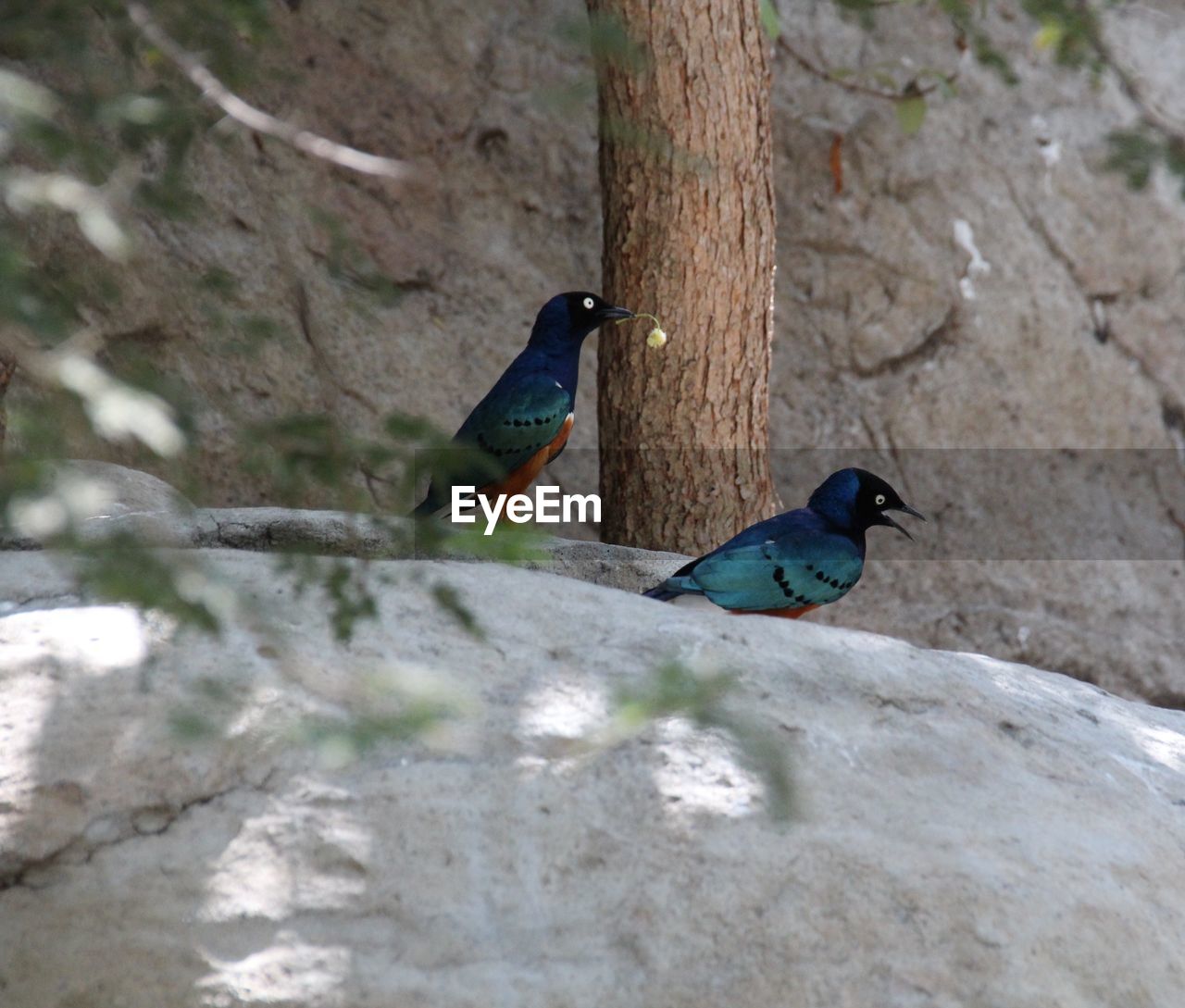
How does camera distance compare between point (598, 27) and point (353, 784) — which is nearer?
point (598, 27)

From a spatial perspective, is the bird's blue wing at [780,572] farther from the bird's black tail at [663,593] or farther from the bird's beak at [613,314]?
the bird's beak at [613,314]

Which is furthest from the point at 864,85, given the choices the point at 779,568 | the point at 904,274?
the point at 779,568

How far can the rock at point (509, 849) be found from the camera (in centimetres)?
278

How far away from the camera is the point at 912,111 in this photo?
7016 mm

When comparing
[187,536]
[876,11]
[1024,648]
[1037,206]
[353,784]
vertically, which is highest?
[876,11]

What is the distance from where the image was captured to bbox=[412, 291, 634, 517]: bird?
534 centimetres

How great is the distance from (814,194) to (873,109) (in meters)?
0.56

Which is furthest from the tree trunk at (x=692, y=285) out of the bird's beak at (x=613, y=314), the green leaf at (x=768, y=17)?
the green leaf at (x=768, y=17)

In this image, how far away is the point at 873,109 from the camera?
302 inches

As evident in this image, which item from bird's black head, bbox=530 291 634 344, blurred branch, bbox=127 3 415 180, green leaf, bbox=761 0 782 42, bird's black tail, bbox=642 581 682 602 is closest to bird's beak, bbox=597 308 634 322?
bird's black head, bbox=530 291 634 344

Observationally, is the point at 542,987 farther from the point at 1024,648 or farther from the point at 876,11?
the point at 876,11

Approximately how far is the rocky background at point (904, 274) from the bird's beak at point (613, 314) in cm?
168

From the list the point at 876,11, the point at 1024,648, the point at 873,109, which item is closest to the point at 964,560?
the point at 1024,648

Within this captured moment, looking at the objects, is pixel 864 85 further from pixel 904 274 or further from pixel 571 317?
pixel 571 317
